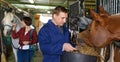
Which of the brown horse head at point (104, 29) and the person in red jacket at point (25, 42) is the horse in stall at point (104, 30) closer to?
the brown horse head at point (104, 29)

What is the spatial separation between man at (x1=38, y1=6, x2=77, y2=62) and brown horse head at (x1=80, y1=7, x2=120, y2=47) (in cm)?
93

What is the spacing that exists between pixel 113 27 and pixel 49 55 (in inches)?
50.4

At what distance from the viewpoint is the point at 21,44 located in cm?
504

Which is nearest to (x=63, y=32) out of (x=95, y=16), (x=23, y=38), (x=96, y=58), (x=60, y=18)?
(x=60, y=18)

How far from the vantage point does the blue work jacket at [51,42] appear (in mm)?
2499

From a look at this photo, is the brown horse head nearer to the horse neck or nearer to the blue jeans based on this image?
the blue jeans

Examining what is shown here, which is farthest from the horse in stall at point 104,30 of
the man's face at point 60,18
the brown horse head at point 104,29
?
the man's face at point 60,18

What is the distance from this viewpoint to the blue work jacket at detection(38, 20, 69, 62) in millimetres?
2499

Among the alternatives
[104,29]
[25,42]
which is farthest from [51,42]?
[25,42]

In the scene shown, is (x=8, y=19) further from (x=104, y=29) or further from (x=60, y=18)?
(x=104, y=29)

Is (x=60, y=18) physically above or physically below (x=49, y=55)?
above

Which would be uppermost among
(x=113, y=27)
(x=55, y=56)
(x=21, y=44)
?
(x=113, y=27)

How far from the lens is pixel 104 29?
4.84 feet

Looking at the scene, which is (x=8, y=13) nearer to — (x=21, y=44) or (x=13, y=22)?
(x=13, y=22)
